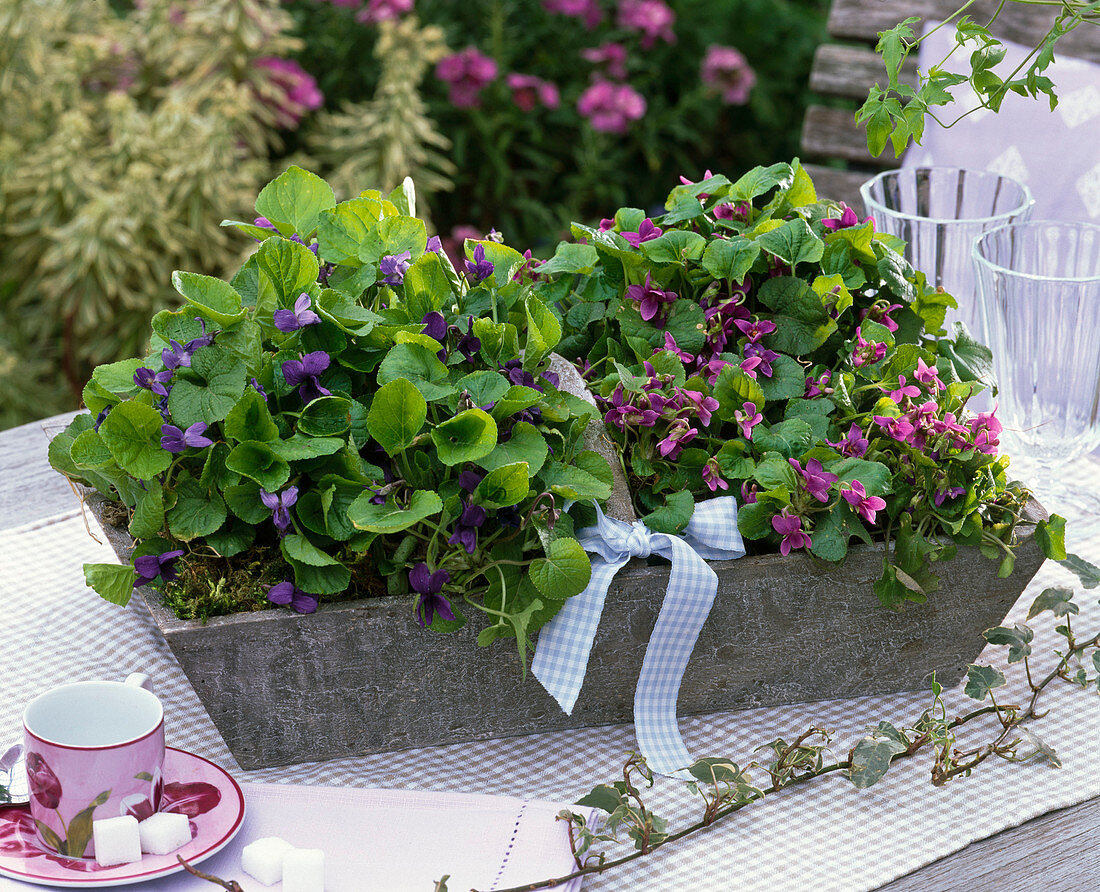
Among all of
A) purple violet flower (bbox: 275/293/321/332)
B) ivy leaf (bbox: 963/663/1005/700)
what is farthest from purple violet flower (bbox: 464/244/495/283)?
ivy leaf (bbox: 963/663/1005/700)

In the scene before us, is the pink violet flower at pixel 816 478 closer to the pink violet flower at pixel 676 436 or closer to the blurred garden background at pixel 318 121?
the pink violet flower at pixel 676 436

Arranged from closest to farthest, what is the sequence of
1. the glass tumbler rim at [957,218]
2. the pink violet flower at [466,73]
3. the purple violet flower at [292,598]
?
the purple violet flower at [292,598] < the glass tumbler rim at [957,218] < the pink violet flower at [466,73]

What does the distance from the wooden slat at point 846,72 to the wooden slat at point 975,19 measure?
0.04m

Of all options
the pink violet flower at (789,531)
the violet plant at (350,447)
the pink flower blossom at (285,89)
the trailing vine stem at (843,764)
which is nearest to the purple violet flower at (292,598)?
the violet plant at (350,447)

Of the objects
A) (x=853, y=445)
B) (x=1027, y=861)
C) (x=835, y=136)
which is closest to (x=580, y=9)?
(x=835, y=136)

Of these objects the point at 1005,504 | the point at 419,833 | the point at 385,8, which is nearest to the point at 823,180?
the point at 385,8

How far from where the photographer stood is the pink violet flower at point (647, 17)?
2998 millimetres

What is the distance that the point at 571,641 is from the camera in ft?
2.73

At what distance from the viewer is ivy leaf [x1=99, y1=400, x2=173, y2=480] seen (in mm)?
768

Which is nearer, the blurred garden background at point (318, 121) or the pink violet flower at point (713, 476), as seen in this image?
the pink violet flower at point (713, 476)

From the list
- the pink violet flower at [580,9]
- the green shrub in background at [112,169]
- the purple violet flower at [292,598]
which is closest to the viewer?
the purple violet flower at [292,598]

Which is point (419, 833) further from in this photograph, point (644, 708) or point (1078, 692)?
point (1078, 692)

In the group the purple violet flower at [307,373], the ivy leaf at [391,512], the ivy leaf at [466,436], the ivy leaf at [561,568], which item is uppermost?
the purple violet flower at [307,373]

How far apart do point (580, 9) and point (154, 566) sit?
2.49 metres
